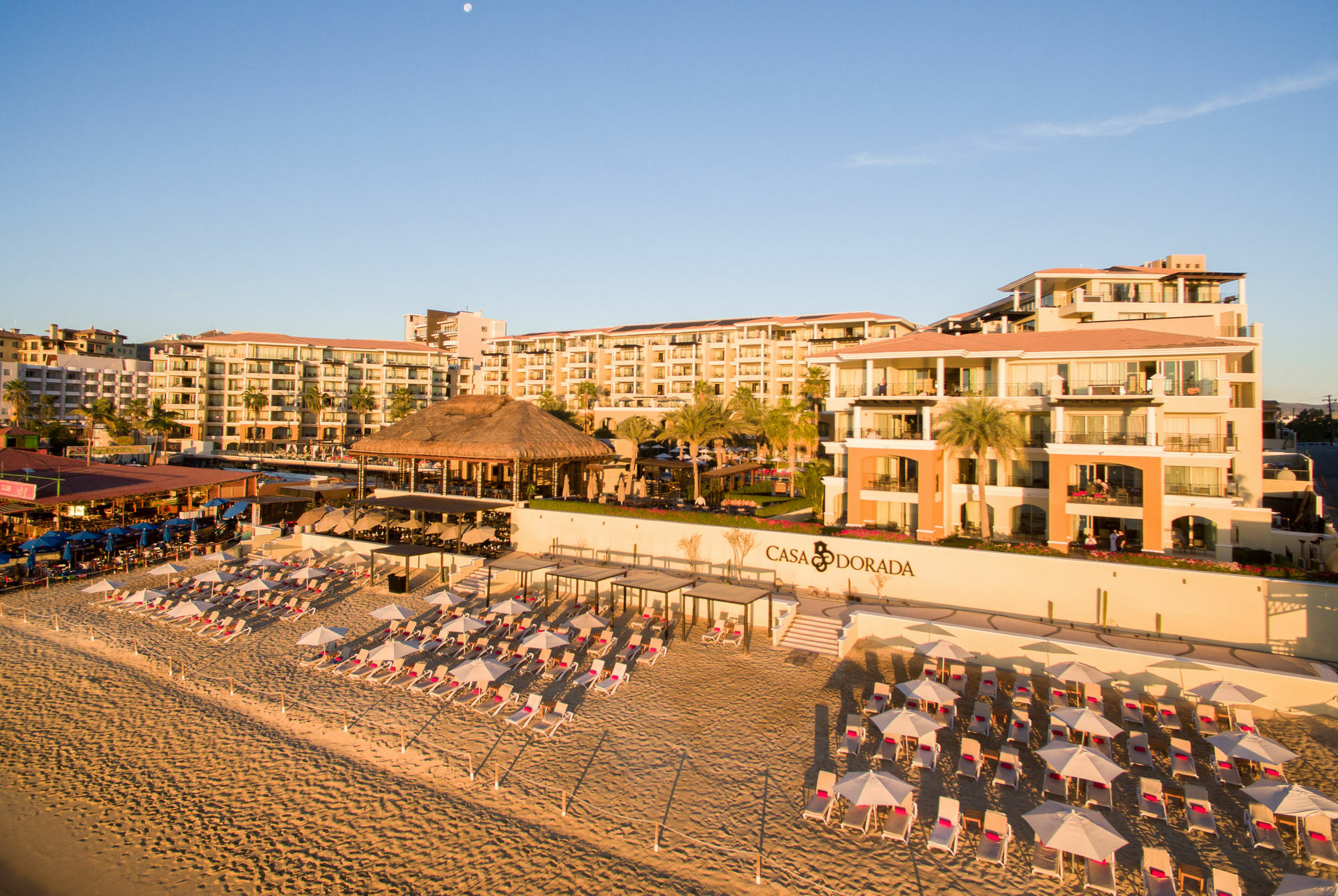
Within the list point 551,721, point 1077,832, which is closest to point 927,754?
point 1077,832

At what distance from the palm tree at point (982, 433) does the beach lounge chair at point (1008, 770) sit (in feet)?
47.9

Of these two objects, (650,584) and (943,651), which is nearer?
(943,651)

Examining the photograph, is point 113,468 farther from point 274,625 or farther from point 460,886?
point 460,886

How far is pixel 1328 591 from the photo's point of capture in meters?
19.4

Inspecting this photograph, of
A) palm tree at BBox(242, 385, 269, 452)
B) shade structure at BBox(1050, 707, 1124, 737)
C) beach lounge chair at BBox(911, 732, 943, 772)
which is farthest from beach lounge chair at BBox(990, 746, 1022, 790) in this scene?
palm tree at BBox(242, 385, 269, 452)

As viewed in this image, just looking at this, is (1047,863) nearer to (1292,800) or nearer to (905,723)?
(905,723)

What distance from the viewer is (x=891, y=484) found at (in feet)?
101

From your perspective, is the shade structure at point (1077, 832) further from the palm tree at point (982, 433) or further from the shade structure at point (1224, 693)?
the palm tree at point (982, 433)

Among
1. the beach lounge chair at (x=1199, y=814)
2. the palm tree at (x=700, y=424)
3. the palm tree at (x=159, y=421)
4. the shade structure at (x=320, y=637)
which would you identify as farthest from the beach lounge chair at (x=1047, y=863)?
the palm tree at (x=159, y=421)

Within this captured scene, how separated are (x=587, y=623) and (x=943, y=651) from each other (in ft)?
36.3

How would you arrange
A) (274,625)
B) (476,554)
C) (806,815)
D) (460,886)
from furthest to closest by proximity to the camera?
(476,554) < (274,625) < (806,815) < (460,886)

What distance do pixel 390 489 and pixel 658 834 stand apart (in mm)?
34582

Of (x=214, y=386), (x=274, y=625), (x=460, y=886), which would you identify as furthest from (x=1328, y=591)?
(x=214, y=386)

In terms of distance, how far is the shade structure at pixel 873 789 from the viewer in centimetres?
1198
